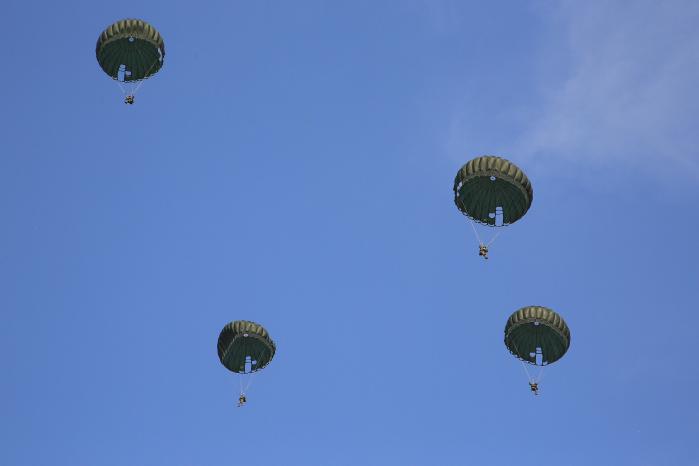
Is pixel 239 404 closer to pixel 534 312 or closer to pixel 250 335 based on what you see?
pixel 250 335

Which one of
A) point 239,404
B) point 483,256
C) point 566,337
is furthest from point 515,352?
point 239,404

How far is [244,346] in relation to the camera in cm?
7856

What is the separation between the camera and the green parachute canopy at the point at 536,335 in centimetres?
7281

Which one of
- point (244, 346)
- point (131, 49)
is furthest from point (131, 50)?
point (244, 346)

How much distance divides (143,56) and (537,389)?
36.2m

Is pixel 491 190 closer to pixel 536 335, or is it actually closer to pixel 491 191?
pixel 491 191

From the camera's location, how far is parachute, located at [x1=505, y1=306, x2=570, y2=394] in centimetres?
7281

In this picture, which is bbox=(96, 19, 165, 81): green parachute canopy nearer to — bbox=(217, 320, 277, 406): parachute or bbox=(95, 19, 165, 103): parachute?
bbox=(95, 19, 165, 103): parachute

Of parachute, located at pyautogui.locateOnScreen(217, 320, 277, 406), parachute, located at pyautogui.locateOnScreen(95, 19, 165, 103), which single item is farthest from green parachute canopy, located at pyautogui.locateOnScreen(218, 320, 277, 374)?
parachute, located at pyautogui.locateOnScreen(95, 19, 165, 103)

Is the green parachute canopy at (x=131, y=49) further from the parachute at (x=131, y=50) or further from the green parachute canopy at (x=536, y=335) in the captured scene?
the green parachute canopy at (x=536, y=335)

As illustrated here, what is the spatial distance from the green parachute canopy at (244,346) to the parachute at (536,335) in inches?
661

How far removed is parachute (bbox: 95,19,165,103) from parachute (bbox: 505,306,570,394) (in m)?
31.3

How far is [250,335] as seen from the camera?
76.7 m

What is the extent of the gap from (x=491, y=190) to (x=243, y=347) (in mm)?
20830
